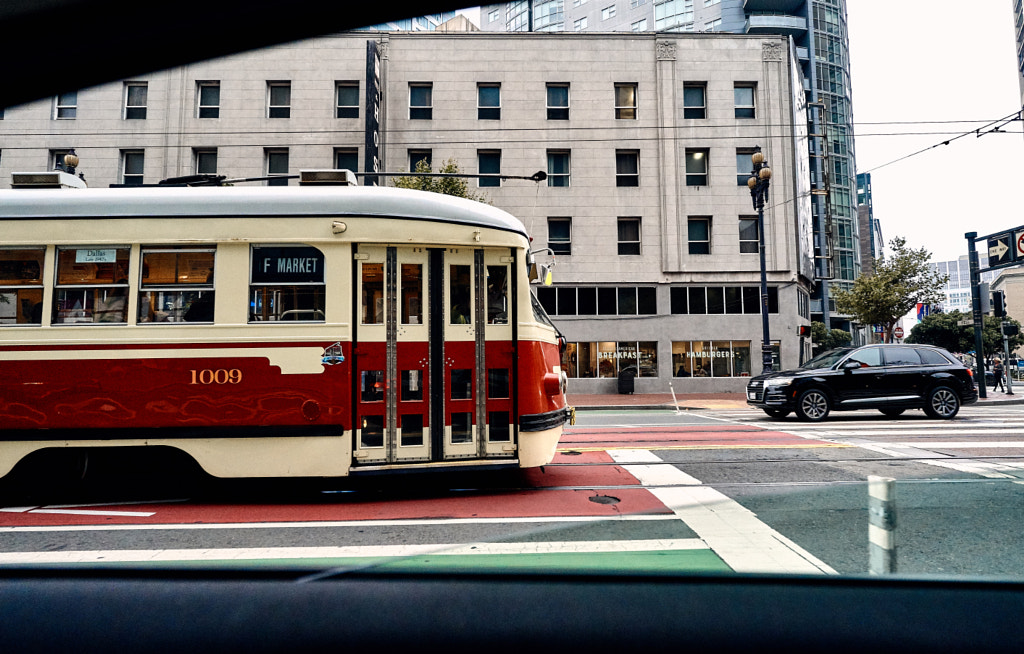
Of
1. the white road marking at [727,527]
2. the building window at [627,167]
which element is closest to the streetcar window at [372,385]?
the white road marking at [727,527]

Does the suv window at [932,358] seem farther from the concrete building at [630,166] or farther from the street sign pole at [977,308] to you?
the concrete building at [630,166]

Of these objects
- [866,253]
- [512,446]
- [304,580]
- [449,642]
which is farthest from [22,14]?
[866,253]

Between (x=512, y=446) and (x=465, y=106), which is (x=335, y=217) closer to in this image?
(x=512, y=446)

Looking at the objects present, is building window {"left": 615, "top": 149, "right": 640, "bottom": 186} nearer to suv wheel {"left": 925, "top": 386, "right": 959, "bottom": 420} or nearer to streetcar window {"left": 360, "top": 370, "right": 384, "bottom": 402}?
suv wheel {"left": 925, "top": 386, "right": 959, "bottom": 420}

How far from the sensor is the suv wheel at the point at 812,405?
12852mm

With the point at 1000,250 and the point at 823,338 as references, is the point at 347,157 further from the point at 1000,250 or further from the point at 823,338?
the point at 823,338

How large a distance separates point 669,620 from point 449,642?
2.86ft

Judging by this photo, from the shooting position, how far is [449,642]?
7.36ft

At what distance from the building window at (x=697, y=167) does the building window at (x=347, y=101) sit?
48.3 feet

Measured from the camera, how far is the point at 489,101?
84.5ft

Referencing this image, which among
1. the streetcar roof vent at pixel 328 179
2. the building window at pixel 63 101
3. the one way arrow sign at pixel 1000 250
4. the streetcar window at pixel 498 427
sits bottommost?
the streetcar window at pixel 498 427

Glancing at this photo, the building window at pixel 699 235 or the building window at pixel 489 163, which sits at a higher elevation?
the building window at pixel 489 163

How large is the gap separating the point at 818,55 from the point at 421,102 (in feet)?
166

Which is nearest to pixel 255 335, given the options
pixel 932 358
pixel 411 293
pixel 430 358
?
pixel 411 293
